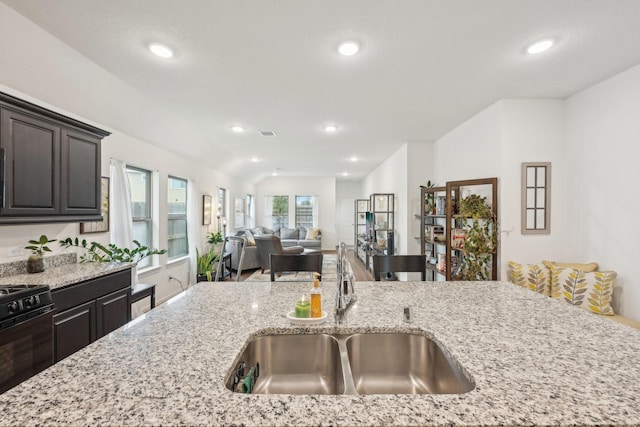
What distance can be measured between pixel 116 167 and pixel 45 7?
2.02m

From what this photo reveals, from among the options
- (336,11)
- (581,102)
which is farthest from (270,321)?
(581,102)

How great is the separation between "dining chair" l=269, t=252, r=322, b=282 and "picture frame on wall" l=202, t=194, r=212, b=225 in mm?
4063

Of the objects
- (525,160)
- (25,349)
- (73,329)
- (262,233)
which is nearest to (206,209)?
(262,233)

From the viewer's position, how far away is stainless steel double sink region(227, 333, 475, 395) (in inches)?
46.7

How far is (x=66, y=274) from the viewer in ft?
7.68

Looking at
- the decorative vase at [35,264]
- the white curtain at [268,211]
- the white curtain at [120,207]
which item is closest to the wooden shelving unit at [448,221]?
the white curtain at [120,207]

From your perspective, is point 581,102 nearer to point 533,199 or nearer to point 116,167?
point 533,199

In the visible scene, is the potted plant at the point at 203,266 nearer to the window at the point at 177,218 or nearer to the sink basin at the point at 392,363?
the window at the point at 177,218

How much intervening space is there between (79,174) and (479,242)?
3.90 m

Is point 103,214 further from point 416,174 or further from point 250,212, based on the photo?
point 250,212

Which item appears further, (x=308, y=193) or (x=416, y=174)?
(x=308, y=193)

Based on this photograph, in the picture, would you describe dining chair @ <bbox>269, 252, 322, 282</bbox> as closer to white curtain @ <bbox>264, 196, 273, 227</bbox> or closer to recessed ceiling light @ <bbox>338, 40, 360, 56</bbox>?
recessed ceiling light @ <bbox>338, 40, 360, 56</bbox>

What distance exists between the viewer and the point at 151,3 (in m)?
1.73

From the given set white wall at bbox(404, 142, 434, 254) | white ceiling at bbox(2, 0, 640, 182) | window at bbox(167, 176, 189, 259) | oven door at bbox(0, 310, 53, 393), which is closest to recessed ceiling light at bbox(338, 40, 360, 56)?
white ceiling at bbox(2, 0, 640, 182)
